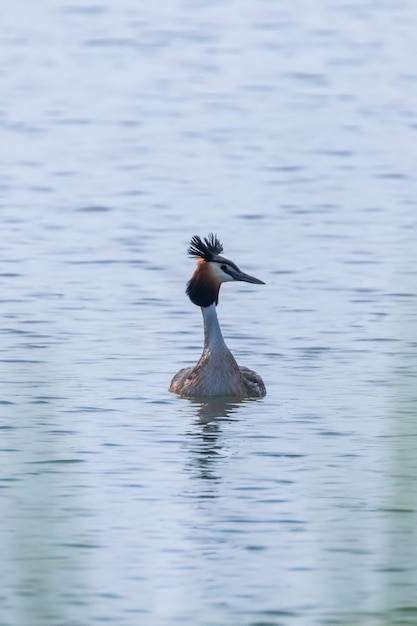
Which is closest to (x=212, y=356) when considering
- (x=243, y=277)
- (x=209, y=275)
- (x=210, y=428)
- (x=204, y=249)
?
(x=243, y=277)

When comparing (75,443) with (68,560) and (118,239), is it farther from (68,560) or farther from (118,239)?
(118,239)

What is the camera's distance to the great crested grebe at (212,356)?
60.0ft

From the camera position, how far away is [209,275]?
19.5 m

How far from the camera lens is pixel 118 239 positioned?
25.7m

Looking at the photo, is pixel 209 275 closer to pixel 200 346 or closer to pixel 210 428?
pixel 200 346

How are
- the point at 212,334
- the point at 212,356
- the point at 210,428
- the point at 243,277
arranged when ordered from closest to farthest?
the point at 210,428 < the point at 212,356 < the point at 212,334 < the point at 243,277

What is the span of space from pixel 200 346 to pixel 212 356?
165 centimetres

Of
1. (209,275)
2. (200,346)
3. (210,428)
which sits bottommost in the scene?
(200,346)

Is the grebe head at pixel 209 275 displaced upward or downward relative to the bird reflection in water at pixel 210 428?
upward

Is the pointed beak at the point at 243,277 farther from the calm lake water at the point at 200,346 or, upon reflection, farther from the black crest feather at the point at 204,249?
the calm lake water at the point at 200,346

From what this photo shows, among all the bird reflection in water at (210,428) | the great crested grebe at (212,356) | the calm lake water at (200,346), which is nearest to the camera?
the calm lake water at (200,346)

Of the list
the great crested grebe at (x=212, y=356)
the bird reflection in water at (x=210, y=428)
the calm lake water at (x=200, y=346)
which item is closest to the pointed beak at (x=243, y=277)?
the great crested grebe at (x=212, y=356)

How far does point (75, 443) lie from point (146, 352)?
3797 millimetres

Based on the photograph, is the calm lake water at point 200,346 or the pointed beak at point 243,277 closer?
the calm lake water at point 200,346
